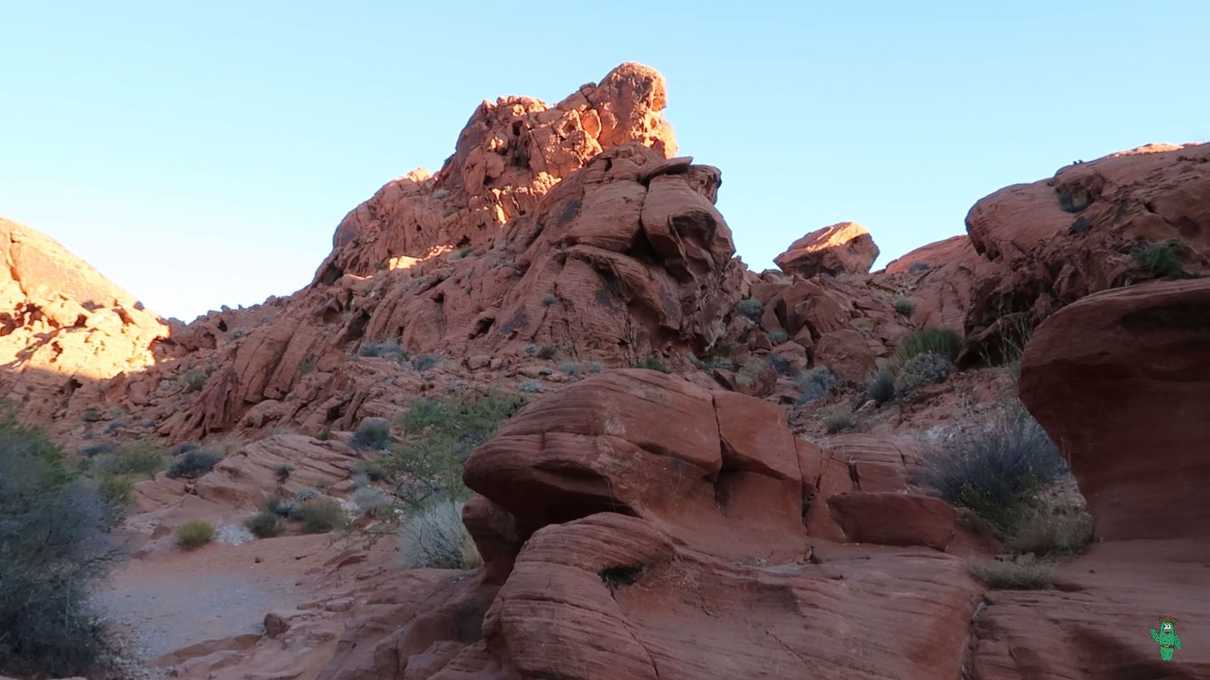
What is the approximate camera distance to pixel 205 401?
33.3 metres

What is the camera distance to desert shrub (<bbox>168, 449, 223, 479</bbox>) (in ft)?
67.6

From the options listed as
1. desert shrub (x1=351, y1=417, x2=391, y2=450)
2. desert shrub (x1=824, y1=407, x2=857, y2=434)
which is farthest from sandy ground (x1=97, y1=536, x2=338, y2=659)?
desert shrub (x1=824, y1=407, x2=857, y2=434)

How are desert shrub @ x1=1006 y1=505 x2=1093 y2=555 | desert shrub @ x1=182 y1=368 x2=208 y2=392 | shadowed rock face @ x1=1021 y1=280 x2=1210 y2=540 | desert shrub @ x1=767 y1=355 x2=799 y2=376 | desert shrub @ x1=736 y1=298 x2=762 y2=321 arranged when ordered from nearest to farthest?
1. shadowed rock face @ x1=1021 y1=280 x2=1210 y2=540
2. desert shrub @ x1=1006 y1=505 x2=1093 y2=555
3. desert shrub @ x1=767 y1=355 x2=799 y2=376
4. desert shrub @ x1=736 y1=298 x2=762 y2=321
5. desert shrub @ x1=182 y1=368 x2=208 y2=392

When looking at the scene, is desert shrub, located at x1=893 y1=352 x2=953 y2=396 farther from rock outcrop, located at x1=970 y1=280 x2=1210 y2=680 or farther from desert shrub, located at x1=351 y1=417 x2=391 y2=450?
desert shrub, located at x1=351 y1=417 x2=391 y2=450

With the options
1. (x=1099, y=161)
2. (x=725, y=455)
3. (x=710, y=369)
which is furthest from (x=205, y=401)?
(x=725, y=455)

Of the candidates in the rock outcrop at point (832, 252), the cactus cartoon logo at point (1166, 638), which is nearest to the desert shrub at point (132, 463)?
the cactus cartoon logo at point (1166, 638)

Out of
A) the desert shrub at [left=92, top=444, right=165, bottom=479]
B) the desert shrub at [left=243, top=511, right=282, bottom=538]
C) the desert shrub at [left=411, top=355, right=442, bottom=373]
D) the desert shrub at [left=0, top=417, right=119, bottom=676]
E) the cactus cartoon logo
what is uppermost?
the desert shrub at [left=411, top=355, right=442, bottom=373]

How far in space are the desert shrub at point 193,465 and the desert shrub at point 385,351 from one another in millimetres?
7440

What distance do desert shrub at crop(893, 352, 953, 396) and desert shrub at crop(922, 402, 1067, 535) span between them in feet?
23.9

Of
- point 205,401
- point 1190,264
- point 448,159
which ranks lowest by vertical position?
point 205,401

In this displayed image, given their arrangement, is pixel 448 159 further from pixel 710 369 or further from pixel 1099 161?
pixel 1099 161

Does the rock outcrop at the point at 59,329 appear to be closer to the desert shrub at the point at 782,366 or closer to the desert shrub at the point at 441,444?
the desert shrub at the point at 441,444

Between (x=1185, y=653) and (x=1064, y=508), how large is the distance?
3026 mm

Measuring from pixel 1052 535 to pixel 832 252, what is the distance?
43889 mm
